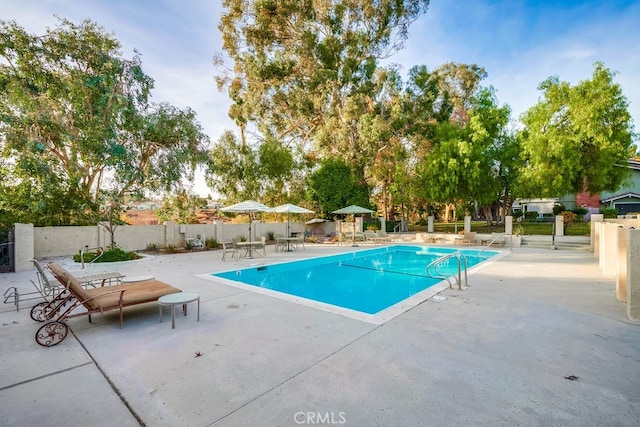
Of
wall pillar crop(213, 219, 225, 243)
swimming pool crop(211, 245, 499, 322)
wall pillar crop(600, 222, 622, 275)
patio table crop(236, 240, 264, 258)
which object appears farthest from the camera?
wall pillar crop(213, 219, 225, 243)

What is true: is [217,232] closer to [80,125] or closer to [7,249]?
[80,125]

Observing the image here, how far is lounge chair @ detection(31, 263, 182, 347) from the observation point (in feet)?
14.5

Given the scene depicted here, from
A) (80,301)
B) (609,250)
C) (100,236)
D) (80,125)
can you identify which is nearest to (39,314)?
(80,301)

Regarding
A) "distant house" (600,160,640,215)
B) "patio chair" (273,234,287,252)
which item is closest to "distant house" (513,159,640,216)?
"distant house" (600,160,640,215)

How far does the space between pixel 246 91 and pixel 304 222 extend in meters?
12.0

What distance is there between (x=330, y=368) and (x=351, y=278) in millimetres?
6559

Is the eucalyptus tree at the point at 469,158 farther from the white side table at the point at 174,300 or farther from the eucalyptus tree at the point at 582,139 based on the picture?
the white side table at the point at 174,300

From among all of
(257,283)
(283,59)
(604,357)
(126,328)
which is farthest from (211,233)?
(604,357)

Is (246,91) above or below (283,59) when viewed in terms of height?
below

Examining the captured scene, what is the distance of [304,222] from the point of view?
2402 cm

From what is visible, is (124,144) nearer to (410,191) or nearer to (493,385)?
(493,385)

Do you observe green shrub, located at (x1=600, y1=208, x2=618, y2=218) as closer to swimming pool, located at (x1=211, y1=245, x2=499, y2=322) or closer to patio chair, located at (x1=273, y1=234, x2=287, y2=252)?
swimming pool, located at (x1=211, y1=245, x2=499, y2=322)

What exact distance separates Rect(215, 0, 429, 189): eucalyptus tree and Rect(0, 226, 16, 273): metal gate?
17667 mm

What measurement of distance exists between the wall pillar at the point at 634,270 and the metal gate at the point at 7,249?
15.4 meters
